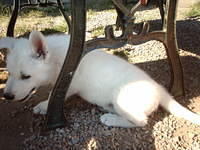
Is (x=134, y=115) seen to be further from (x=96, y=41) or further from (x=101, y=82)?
(x=96, y=41)

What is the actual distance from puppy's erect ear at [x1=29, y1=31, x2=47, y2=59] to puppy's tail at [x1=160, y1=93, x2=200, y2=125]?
0.88 m

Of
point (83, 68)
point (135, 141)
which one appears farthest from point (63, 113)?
point (135, 141)

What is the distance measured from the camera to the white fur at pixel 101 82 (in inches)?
93.5

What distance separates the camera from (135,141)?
234cm

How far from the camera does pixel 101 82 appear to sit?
2535 millimetres

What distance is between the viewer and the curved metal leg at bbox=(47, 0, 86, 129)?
6.86 feet

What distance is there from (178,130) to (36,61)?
1056 millimetres

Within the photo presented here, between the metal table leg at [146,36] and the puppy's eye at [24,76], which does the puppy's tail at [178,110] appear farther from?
the puppy's eye at [24,76]

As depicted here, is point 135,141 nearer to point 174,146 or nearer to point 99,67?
point 174,146

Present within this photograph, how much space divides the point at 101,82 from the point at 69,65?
38 centimetres

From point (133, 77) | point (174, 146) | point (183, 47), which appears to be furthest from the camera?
point (183, 47)

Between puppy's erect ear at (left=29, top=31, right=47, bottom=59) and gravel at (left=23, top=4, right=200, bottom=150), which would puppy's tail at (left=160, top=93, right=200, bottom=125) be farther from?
puppy's erect ear at (left=29, top=31, right=47, bottom=59)

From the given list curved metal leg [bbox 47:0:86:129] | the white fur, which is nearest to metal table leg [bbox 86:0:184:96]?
curved metal leg [bbox 47:0:86:129]

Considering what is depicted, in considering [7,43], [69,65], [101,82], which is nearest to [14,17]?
[7,43]
